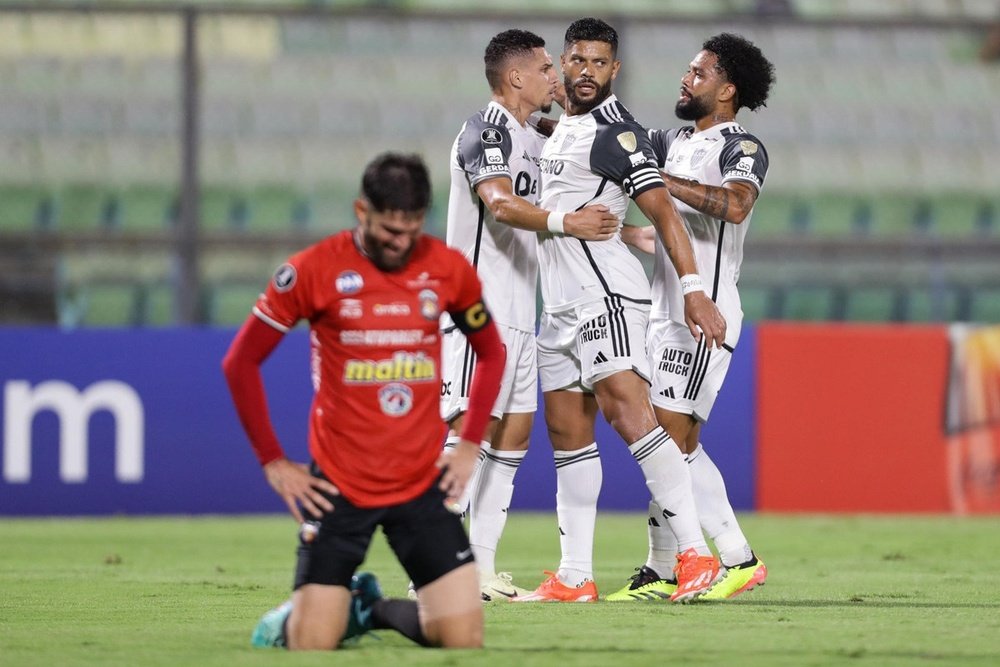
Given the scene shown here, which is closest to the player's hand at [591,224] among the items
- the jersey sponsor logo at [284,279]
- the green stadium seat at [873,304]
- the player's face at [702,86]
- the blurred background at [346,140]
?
the player's face at [702,86]

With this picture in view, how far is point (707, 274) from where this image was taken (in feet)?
22.6

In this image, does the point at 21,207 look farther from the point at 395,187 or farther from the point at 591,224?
the point at 395,187

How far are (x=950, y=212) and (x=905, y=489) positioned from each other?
328 cm

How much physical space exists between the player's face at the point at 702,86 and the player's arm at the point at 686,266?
0.75 m

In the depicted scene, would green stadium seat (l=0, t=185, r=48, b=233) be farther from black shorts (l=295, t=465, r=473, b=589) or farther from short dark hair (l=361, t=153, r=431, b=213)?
short dark hair (l=361, t=153, r=431, b=213)

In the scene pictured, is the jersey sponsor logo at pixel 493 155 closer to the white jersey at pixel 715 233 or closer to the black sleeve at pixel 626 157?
the black sleeve at pixel 626 157

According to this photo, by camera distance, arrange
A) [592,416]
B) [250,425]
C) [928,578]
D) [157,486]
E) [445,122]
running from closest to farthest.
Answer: [250,425]
[592,416]
[928,578]
[157,486]
[445,122]

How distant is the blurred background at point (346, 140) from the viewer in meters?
12.6

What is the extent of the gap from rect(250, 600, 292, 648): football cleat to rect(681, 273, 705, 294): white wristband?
2106mm

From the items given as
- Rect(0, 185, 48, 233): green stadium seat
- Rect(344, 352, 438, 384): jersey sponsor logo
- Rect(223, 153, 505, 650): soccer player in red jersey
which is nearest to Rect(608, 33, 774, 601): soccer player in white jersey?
Rect(223, 153, 505, 650): soccer player in red jersey

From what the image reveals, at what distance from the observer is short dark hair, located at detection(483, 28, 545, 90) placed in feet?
22.8

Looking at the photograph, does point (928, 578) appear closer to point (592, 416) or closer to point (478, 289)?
point (592, 416)

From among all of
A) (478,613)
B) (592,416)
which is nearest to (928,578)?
(592,416)

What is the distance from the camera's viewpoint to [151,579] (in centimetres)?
760
